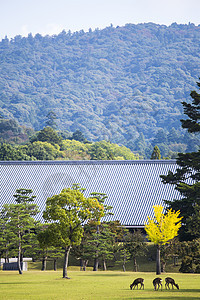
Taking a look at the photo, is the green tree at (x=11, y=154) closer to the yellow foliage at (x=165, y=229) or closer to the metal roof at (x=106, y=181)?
the metal roof at (x=106, y=181)

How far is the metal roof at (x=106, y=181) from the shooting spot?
41812 mm

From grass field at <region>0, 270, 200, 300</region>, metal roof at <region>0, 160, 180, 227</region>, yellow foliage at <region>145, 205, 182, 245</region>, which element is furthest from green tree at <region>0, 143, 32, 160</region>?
grass field at <region>0, 270, 200, 300</region>

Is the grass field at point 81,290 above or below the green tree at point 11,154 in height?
below

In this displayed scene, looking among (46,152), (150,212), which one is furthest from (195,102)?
(46,152)

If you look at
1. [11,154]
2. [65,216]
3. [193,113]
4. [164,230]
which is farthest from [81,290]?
[11,154]

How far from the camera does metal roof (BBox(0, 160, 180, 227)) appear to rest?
41.8 metres

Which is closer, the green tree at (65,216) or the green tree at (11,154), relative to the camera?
the green tree at (65,216)

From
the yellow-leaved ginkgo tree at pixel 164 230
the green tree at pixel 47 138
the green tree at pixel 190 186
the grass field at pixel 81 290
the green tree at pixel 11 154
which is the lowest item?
the grass field at pixel 81 290

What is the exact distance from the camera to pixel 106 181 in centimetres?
4544

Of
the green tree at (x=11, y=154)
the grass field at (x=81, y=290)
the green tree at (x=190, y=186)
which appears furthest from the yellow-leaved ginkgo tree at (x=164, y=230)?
the green tree at (x=11, y=154)

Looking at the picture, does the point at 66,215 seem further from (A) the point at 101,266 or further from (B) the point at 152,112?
(B) the point at 152,112

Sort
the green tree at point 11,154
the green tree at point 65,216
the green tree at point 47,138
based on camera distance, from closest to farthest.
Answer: the green tree at point 65,216, the green tree at point 11,154, the green tree at point 47,138

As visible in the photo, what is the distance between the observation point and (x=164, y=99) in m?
177

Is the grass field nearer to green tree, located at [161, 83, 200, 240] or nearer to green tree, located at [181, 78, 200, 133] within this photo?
green tree, located at [161, 83, 200, 240]
